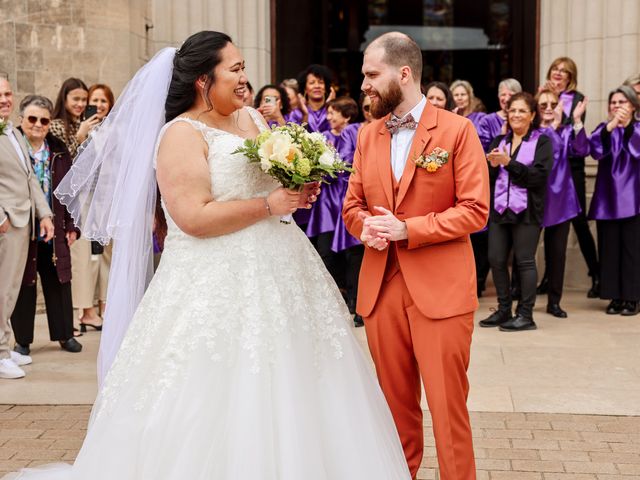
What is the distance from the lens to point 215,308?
147 inches

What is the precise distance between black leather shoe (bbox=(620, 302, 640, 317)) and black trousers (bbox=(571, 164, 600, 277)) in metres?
0.81

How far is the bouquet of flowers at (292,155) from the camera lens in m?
3.56

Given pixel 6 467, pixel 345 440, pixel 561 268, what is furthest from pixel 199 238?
pixel 561 268

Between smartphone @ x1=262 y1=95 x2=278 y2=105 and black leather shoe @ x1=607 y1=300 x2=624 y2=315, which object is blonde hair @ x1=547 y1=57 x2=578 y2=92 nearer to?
black leather shoe @ x1=607 y1=300 x2=624 y2=315

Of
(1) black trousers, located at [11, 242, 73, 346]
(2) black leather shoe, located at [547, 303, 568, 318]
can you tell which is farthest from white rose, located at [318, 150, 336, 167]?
(2) black leather shoe, located at [547, 303, 568, 318]

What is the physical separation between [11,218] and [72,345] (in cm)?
134

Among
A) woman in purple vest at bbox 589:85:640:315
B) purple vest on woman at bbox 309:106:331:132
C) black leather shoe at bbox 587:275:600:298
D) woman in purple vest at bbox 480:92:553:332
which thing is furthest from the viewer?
black leather shoe at bbox 587:275:600:298

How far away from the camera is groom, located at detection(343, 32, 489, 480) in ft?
12.4

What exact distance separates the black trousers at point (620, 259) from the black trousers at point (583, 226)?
0.45 metres

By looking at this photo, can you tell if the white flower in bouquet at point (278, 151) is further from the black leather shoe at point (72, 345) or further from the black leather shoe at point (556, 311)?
the black leather shoe at point (556, 311)

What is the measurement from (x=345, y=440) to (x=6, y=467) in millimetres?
2157

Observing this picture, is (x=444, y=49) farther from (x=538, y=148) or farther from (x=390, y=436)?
(x=390, y=436)

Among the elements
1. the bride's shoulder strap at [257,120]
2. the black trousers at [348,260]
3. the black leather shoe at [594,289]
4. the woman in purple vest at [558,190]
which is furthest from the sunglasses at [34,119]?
the black leather shoe at [594,289]

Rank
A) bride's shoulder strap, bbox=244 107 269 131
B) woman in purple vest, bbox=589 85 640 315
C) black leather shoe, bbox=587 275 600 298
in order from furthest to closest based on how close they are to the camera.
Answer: black leather shoe, bbox=587 275 600 298, woman in purple vest, bbox=589 85 640 315, bride's shoulder strap, bbox=244 107 269 131
